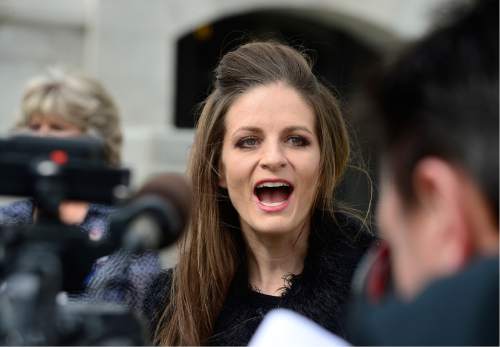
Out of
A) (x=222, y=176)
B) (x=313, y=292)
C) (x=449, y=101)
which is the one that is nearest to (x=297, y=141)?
(x=222, y=176)

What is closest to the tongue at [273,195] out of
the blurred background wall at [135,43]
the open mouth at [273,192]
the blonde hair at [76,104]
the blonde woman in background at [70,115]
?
the open mouth at [273,192]

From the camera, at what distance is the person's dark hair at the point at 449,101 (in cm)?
114

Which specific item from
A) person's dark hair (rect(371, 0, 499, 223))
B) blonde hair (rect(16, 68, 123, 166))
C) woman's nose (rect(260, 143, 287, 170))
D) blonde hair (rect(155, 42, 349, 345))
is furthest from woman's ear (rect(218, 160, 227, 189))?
person's dark hair (rect(371, 0, 499, 223))

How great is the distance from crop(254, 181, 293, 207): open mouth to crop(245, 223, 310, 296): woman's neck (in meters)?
0.12

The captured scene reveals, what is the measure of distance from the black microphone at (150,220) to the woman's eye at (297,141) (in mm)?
1372

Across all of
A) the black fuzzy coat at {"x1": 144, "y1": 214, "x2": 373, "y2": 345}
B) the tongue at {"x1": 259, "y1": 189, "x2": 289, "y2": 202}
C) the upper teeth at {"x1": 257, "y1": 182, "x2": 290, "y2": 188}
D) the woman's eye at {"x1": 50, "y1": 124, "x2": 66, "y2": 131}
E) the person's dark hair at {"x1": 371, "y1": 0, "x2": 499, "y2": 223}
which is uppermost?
the person's dark hair at {"x1": 371, "y1": 0, "x2": 499, "y2": 223}

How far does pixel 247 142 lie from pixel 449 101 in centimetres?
174

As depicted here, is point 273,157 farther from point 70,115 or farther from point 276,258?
point 70,115

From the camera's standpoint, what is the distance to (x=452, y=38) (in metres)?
1.22

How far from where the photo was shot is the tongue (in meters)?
2.83

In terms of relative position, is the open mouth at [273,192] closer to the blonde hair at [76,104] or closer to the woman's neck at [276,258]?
the woman's neck at [276,258]

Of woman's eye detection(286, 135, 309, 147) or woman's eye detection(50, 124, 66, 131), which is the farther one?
woman's eye detection(50, 124, 66, 131)

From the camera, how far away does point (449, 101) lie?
116 centimetres

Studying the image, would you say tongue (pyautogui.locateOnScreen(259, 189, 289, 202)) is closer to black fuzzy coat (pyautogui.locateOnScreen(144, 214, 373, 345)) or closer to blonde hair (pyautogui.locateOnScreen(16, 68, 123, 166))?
black fuzzy coat (pyautogui.locateOnScreen(144, 214, 373, 345))
